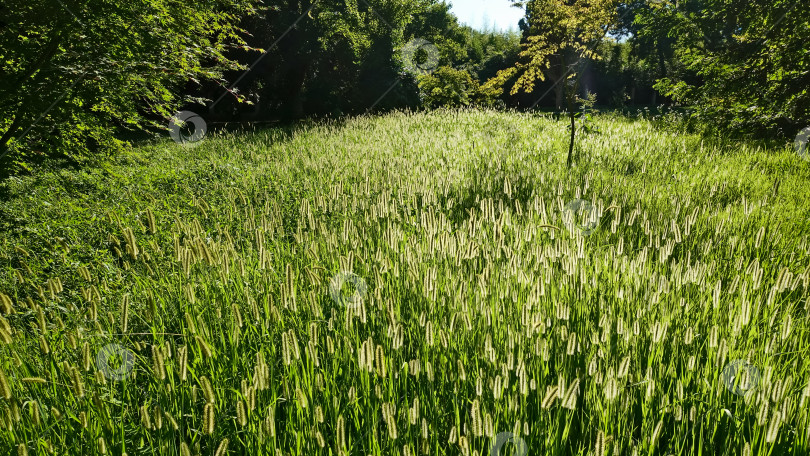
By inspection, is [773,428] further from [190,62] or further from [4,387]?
[190,62]

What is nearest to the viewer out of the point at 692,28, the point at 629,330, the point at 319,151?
the point at 629,330

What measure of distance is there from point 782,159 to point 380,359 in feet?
22.7

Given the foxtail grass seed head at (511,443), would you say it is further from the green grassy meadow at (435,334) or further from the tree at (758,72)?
the tree at (758,72)

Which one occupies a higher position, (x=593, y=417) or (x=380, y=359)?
(x=380, y=359)

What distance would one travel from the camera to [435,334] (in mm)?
1938

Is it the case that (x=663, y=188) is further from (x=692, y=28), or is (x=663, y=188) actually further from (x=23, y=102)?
(x=692, y=28)

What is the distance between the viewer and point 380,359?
48.6 inches

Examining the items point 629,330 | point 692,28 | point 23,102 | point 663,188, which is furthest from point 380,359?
point 692,28

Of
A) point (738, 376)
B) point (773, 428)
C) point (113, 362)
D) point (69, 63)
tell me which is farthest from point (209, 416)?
point (69, 63)

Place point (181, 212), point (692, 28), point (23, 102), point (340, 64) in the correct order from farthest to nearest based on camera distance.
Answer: point (340, 64)
point (692, 28)
point (181, 212)
point (23, 102)

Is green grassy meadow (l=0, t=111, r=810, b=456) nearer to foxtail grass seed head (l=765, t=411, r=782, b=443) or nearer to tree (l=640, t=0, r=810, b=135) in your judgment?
foxtail grass seed head (l=765, t=411, r=782, b=443)

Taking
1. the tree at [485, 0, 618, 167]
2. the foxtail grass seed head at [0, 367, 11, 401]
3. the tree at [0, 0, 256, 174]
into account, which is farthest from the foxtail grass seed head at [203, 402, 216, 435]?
the tree at [485, 0, 618, 167]

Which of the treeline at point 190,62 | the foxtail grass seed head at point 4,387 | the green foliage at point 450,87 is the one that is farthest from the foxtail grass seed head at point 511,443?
the green foliage at point 450,87

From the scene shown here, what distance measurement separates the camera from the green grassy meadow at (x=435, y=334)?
4.53ft
